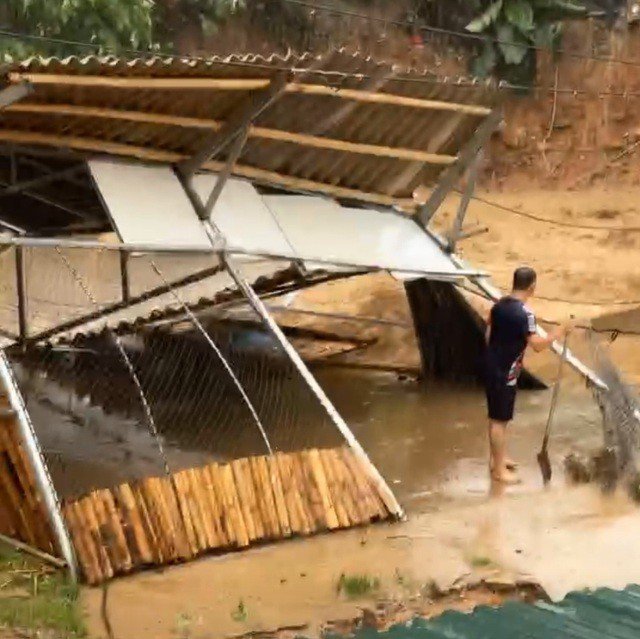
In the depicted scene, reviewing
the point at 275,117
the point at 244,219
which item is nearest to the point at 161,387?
the point at 244,219

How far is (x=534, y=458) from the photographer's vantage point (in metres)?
8.27

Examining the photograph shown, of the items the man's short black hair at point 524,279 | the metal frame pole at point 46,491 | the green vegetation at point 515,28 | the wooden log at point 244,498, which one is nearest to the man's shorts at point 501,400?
the man's short black hair at point 524,279

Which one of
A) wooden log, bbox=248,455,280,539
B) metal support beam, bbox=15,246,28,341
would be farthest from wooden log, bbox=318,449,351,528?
metal support beam, bbox=15,246,28,341

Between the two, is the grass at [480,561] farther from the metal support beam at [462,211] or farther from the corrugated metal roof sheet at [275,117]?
the metal support beam at [462,211]

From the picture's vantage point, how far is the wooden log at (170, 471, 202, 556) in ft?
20.7

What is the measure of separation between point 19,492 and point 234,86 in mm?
3145

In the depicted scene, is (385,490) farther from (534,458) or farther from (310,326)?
(310,326)

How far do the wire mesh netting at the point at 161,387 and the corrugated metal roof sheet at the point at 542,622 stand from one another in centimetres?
299

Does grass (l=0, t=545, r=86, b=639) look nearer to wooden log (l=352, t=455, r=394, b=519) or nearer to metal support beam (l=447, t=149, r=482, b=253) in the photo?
wooden log (l=352, t=455, r=394, b=519)

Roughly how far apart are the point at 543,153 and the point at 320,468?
1271 centimetres

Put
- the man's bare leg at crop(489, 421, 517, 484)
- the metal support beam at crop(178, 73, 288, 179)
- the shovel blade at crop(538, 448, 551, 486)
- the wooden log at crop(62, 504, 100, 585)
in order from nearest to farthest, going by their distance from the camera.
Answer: the wooden log at crop(62, 504, 100, 585) < the man's bare leg at crop(489, 421, 517, 484) < the shovel blade at crop(538, 448, 551, 486) < the metal support beam at crop(178, 73, 288, 179)

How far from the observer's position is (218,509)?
646cm

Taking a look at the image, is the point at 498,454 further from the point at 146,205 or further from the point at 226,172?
the point at 146,205

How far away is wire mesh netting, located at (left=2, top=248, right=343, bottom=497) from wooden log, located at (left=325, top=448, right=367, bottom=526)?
59.2 inches
